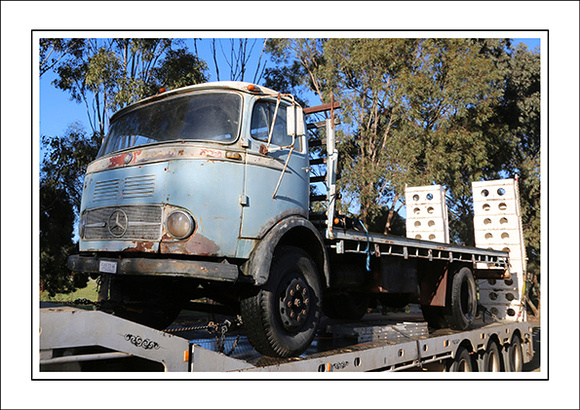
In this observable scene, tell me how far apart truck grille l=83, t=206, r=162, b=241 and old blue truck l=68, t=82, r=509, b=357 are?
10mm

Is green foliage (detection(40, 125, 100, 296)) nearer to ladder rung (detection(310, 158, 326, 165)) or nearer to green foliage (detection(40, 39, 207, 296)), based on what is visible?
green foliage (detection(40, 39, 207, 296))

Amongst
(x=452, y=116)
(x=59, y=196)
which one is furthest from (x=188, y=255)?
(x=452, y=116)

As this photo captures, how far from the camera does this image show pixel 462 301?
9125mm

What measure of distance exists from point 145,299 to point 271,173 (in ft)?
7.28

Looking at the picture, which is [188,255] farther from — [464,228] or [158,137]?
[464,228]

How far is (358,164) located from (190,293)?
1279 centimetres

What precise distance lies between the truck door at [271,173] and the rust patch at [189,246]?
→ 1.35 feet

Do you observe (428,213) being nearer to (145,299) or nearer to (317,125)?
(317,125)

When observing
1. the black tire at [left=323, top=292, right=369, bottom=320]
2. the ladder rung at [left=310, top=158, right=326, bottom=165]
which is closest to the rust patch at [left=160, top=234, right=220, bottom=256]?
the ladder rung at [left=310, top=158, right=326, bottom=165]

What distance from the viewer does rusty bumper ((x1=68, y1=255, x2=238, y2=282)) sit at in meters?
4.59

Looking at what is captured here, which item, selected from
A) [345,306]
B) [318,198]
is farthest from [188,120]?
[345,306]

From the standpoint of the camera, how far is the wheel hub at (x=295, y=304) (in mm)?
5191

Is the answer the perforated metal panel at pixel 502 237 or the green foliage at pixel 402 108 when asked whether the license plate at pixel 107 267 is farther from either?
the green foliage at pixel 402 108

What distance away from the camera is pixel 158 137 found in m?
5.42
